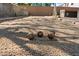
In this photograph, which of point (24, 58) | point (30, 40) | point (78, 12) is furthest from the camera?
point (78, 12)

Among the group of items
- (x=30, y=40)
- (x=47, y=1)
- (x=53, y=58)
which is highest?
(x=47, y=1)

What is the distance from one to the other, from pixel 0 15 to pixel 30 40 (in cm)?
760

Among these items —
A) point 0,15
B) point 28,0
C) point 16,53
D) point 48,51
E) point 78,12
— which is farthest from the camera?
point 78,12

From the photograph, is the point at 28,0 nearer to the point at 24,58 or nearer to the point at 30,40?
the point at 24,58

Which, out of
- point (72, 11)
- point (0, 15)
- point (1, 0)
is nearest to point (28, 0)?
point (1, 0)

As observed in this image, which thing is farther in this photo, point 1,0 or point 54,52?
point 54,52

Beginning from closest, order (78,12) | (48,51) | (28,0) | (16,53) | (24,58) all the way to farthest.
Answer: (28,0) < (24,58) < (16,53) < (48,51) < (78,12)

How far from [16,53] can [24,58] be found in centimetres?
125

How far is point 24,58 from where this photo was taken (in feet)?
4.65

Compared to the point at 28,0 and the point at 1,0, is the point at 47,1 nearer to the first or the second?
the point at 28,0

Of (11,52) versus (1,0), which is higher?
(1,0)

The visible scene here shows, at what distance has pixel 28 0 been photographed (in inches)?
49.6

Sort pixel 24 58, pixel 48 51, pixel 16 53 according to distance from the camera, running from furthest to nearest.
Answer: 1. pixel 48 51
2. pixel 16 53
3. pixel 24 58

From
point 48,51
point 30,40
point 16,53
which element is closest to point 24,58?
point 16,53
